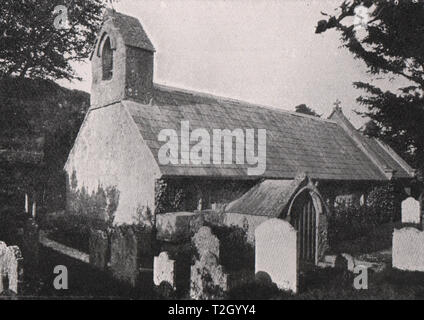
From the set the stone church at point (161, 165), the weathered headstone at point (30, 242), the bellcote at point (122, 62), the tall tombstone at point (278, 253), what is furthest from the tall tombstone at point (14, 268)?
the bellcote at point (122, 62)

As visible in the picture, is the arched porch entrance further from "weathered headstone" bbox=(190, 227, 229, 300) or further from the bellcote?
the bellcote

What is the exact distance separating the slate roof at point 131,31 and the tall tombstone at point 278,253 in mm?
10418

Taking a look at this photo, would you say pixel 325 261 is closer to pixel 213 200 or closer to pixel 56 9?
pixel 213 200

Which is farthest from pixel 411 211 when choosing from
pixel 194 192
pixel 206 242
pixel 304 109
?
pixel 304 109

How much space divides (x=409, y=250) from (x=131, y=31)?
13.6 metres

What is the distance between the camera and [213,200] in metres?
16.4

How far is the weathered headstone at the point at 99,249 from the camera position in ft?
36.2

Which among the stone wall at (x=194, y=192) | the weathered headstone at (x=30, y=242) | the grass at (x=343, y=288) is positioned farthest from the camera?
the stone wall at (x=194, y=192)

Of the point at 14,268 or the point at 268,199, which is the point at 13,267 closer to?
the point at 14,268

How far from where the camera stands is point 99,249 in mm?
11133

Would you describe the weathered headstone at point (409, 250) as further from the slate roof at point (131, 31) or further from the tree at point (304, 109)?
the tree at point (304, 109)

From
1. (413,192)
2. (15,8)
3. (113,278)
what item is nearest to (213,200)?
(113,278)

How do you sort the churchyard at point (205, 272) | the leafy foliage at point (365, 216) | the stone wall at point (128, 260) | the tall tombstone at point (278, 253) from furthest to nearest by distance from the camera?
the leafy foliage at point (365, 216) < the stone wall at point (128, 260) < the tall tombstone at point (278, 253) < the churchyard at point (205, 272)

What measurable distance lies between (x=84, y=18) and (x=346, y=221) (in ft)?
57.0
